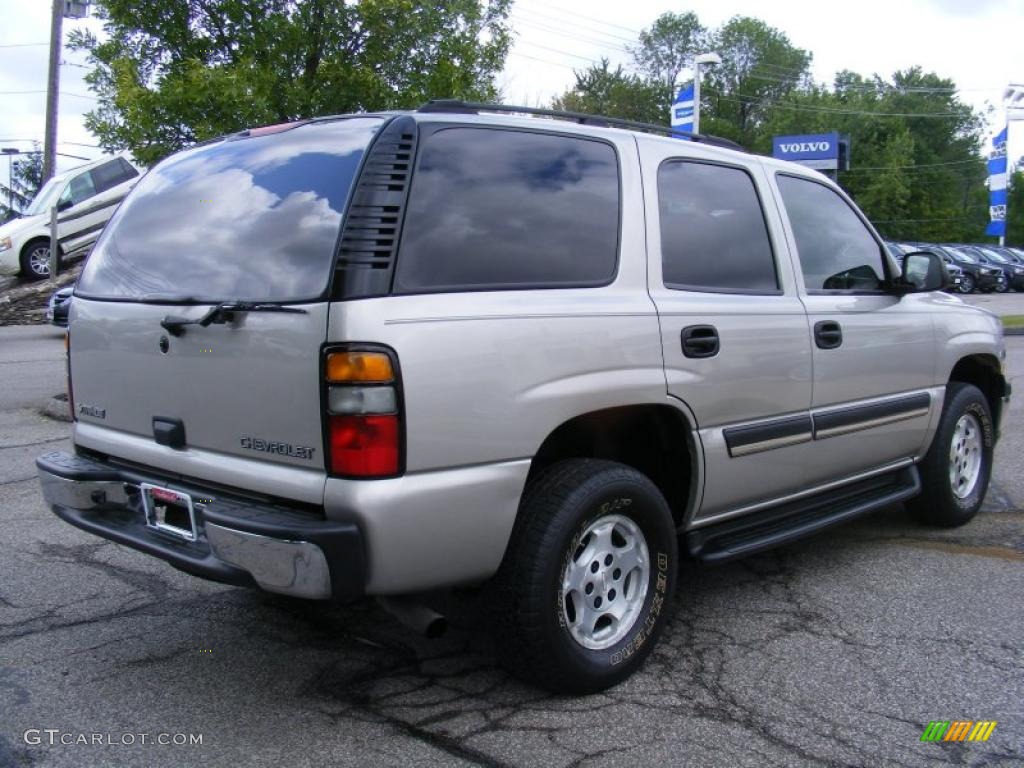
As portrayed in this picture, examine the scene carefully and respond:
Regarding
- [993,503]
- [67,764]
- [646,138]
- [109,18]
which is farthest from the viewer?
[109,18]

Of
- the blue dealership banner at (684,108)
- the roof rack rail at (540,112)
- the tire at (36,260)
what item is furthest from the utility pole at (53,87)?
the roof rack rail at (540,112)

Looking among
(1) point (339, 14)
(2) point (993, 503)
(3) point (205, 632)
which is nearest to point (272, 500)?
(3) point (205, 632)

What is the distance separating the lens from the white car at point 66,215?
1767cm

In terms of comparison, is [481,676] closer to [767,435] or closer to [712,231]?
[767,435]

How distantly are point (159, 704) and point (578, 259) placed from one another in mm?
2013

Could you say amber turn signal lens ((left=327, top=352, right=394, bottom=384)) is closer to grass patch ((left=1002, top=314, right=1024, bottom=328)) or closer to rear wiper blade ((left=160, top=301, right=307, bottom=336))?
rear wiper blade ((left=160, top=301, right=307, bottom=336))

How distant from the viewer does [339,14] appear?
332 inches

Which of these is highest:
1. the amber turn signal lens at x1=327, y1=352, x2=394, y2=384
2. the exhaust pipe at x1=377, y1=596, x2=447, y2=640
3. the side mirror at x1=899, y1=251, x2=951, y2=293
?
the side mirror at x1=899, y1=251, x2=951, y2=293

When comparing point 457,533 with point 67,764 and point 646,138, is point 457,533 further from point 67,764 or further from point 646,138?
point 646,138

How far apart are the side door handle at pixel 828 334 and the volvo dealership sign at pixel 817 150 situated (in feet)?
13.2

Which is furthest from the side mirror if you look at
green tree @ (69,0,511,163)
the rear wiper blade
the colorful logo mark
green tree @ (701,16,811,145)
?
green tree @ (701,16,811,145)

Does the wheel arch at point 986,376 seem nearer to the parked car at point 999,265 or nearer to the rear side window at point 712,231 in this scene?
the rear side window at point 712,231

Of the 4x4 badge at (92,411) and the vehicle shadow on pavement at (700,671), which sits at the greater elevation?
the 4x4 badge at (92,411)

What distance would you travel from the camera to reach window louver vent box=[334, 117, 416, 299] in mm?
2766
